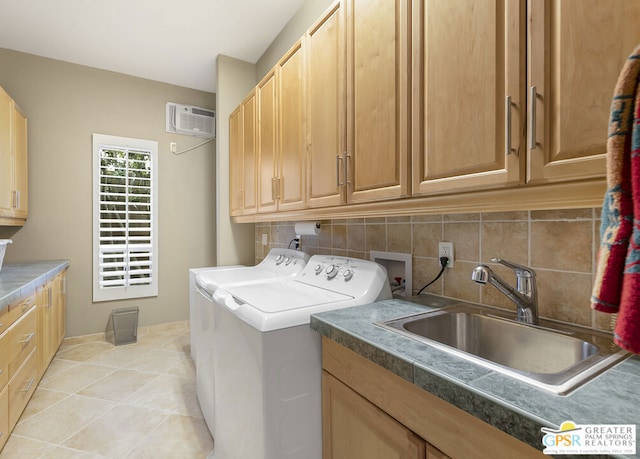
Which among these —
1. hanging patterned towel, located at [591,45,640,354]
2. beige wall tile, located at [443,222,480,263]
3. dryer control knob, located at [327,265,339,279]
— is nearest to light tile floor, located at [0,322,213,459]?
dryer control knob, located at [327,265,339,279]

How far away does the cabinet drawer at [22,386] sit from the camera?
1782 mm

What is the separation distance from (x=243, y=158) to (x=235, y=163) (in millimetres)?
250

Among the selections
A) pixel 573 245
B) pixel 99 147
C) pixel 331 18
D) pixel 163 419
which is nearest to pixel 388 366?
pixel 573 245

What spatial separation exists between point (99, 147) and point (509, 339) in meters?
3.93

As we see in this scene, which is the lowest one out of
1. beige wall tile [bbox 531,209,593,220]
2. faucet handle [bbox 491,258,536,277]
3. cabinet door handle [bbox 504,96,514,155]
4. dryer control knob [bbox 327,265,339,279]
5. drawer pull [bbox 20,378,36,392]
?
drawer pull [bbox 20,378,36,392]

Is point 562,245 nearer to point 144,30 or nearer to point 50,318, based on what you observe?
point 144,30

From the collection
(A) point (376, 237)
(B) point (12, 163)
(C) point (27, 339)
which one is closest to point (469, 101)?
(A) point (376, 237)

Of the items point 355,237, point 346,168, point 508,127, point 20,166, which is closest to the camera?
point 508,127

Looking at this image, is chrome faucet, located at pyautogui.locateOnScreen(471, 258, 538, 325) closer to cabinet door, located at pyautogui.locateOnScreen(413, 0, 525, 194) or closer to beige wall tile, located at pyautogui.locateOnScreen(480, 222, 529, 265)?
beige wall tile, located at pyautogui.locateOnScreen(480, 222, 529, 265)

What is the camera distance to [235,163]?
2.92 meters

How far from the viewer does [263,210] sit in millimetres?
2291

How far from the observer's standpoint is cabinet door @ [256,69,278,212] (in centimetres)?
211

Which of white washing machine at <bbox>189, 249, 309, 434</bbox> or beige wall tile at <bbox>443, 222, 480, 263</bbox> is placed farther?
white washing machine at <bbox>189, 249, 309, 434</bbox>

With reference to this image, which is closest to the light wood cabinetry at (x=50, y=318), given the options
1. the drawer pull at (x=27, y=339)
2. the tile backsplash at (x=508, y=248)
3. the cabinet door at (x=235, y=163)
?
the drawer pull at (x=27, y=339)
